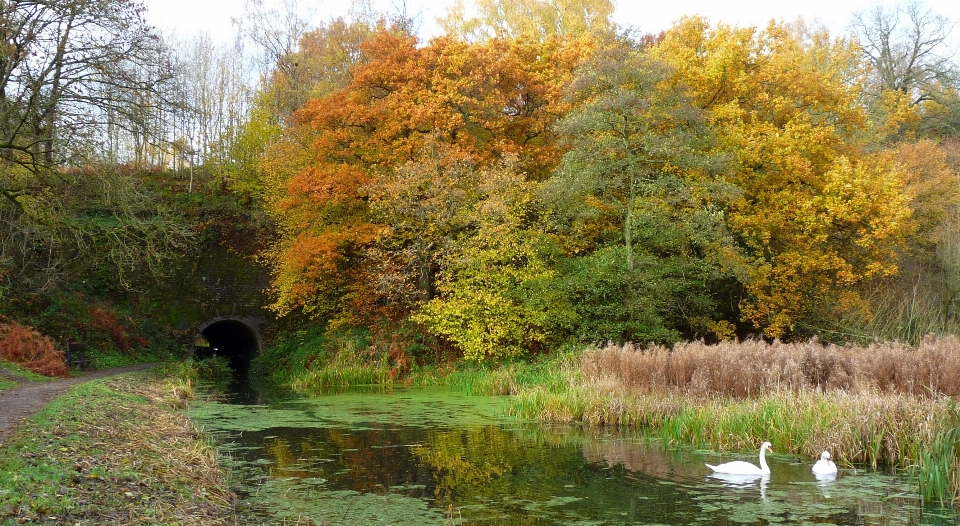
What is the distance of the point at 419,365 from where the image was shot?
25.9 m

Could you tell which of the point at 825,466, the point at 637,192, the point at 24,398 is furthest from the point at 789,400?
the point at 637,192

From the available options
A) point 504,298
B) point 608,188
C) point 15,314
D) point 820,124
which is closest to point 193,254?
point 15,314

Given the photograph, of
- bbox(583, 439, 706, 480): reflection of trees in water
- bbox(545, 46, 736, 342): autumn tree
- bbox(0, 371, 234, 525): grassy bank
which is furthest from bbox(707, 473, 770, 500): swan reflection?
bbox(545, 46, 736, 342): autumn tree

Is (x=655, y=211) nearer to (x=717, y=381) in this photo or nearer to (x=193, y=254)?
(x=717, y=381)

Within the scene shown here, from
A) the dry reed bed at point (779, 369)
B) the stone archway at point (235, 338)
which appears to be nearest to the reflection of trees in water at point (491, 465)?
the dry reed bed at point (779, 369)

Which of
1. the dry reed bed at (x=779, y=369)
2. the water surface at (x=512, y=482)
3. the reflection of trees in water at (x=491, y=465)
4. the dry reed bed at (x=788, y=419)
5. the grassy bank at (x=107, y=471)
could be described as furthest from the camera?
the dry reed bed at (x=779, y=369)

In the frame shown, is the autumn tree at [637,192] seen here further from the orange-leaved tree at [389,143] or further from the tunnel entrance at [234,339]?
the tunnel entrance at [234,339]

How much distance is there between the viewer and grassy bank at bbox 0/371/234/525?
5936 millimetres

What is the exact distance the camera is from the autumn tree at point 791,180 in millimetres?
23938

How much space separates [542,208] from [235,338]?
17542 millimetres

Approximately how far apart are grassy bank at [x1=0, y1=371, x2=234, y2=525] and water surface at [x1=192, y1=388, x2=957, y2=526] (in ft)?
1.87

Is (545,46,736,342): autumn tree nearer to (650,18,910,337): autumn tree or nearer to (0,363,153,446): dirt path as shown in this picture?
(650,18,910,337): autumn tree

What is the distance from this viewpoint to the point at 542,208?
82.5 feet

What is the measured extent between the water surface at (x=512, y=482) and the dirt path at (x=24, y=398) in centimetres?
260
